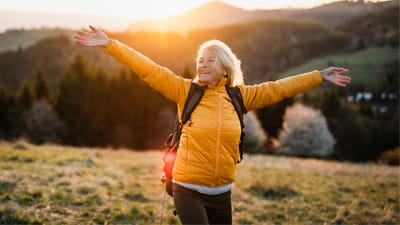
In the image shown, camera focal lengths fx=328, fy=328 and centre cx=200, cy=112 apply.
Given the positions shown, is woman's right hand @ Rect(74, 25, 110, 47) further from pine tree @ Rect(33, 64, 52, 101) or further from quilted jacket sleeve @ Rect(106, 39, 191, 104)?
pine tree @ Rect(33, 64, 52, 101)

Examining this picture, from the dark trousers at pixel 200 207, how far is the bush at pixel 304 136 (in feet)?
149

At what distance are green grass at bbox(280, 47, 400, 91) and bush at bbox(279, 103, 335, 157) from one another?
84300 millimetres

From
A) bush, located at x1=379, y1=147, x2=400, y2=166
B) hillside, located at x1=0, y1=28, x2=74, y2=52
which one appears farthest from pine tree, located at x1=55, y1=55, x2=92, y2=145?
hillside, located at x1=0, y1=28, x2=74, y2=52

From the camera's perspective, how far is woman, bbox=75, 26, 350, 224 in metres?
3.26

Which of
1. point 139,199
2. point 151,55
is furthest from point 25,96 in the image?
point 151,55

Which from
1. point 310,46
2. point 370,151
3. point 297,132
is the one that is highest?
point 310,46

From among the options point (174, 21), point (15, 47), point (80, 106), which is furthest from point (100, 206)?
point (174, 21)

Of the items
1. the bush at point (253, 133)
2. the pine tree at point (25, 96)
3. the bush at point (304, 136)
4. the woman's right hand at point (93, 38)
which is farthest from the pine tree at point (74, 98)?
the woman's right hand at point (93, 38)

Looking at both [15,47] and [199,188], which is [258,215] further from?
[15,47]

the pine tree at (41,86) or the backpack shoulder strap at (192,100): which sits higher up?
the pine tree at (41,86)

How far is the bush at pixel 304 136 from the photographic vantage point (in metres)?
46.8

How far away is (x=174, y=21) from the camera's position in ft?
593

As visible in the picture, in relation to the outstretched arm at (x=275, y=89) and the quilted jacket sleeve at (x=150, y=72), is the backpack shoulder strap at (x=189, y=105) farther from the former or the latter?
the outstretched arm at (x=275, y=89)

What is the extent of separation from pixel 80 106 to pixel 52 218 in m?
42.9
